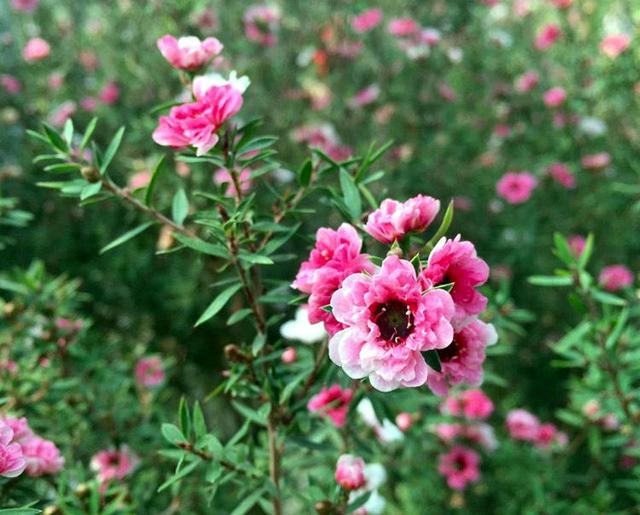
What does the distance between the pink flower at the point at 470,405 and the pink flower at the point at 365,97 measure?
1.49m

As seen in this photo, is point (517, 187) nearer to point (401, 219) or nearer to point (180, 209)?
point (180, 209)

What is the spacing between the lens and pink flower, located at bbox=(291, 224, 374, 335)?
88 centimetres

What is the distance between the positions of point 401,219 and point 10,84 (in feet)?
8.62

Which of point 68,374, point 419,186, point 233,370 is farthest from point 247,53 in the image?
point 233,370

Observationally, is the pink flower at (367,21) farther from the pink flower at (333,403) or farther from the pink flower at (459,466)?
the pink flower at (333,403)

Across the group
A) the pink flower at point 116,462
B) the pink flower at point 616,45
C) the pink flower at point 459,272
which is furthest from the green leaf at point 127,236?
the pink flower at point 616,45

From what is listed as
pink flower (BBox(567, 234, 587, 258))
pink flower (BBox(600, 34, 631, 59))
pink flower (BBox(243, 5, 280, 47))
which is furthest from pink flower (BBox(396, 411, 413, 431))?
pink flower (BBox(243, 5, 280, 47))

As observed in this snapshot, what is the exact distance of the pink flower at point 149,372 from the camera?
1922 millimetres

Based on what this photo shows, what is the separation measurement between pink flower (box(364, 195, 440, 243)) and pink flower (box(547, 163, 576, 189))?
2151 millimetres

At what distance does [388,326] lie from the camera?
2.77 ft

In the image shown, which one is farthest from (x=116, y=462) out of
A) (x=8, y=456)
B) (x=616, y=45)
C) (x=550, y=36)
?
(x=550, y=36)

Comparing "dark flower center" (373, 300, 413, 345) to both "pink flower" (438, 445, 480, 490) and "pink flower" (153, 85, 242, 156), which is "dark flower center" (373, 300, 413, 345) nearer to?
"pink flower" (153, 85, 242, 156)

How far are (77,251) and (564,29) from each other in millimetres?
2551

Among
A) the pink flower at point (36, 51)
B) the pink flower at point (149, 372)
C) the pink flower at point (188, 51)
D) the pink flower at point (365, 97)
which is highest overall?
the pink flower at point (188, 51)
